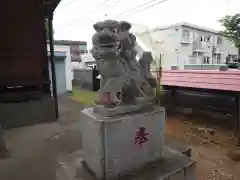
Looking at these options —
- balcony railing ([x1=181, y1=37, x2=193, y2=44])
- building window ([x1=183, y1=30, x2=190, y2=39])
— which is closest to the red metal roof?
balcony railing ([x1=181, y1=37, x2=193, y2=44])

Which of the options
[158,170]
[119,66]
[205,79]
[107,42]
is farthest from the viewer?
[205,79]

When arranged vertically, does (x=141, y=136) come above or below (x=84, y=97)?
above

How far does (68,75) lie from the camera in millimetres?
13125

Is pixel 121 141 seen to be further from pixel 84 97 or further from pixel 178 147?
pixel 84 97

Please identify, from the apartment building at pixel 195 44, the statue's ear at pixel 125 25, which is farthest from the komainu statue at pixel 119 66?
the apartment building at pixel 195 44

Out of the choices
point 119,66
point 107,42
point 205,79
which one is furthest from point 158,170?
point 205,79

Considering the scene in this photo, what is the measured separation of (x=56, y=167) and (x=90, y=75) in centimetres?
1344

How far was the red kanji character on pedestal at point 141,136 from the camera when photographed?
2.51 m

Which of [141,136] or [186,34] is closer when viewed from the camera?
[141,136]

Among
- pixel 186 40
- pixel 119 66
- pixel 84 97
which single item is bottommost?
pixel 84 97

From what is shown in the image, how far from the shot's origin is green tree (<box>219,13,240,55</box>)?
15086mm

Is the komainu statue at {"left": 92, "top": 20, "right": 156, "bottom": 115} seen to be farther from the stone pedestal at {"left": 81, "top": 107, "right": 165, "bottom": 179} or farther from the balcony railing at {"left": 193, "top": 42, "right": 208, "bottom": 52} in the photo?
the balcony railing at {"left": 193, "top": 42, "right": 208, "bottom": 52}

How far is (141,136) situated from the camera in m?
2.54

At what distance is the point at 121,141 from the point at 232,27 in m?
16.6
